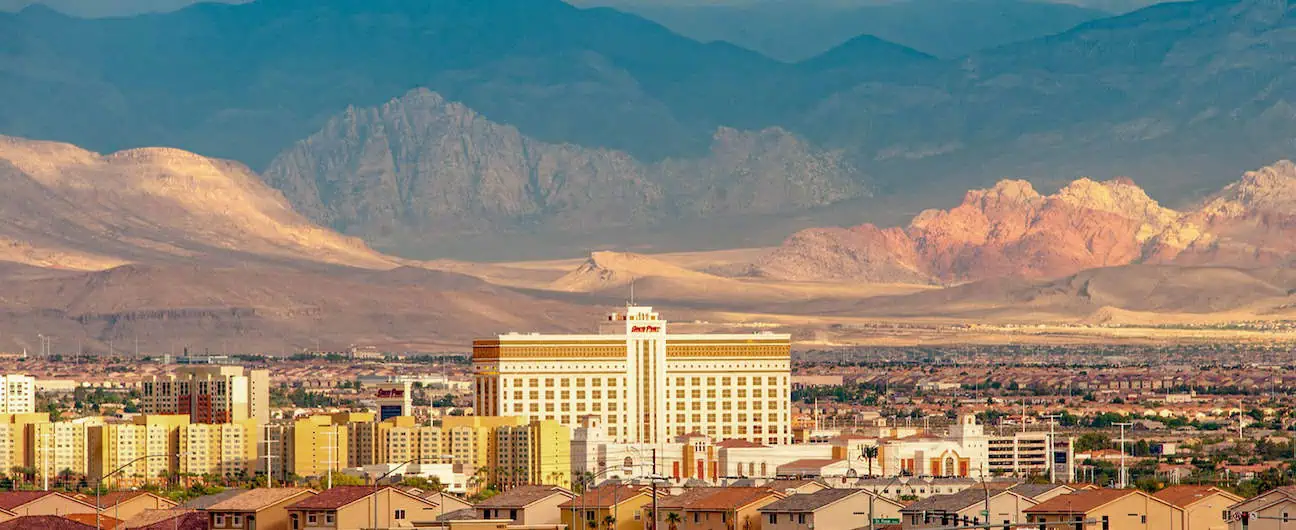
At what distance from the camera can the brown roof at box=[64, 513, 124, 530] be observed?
239 ft

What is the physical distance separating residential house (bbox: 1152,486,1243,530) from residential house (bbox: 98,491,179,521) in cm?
2445

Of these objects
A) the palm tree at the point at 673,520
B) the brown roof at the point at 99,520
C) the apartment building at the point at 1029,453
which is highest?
the brown roof at the point at 99,520

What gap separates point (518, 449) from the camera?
462 ft

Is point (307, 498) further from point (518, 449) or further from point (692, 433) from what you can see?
point (692, 433)

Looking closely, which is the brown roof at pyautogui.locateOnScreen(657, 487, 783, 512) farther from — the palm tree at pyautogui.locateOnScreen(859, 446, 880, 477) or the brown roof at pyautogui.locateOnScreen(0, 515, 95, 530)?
the palm tree at pyautogui.locateOnScreen(859, 446, 880, 477)

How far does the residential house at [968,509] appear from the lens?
70312 millimetres

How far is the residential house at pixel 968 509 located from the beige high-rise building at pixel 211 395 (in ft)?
344

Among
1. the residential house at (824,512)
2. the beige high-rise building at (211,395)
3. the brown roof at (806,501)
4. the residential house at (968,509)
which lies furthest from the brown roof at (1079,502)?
the beige high-rise building at (211,395)

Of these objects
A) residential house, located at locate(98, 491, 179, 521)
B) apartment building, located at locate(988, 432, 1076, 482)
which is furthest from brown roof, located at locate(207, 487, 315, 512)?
apartment building, located at locate(988, 432, 1076, 482)

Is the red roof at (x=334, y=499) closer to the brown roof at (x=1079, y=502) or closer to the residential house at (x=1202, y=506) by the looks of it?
the brown roof at (x=1079, y=502)

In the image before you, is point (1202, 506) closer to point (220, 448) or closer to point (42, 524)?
point (42, 524)

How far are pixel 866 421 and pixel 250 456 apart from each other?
50477mm

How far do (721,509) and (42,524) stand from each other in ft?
49.8

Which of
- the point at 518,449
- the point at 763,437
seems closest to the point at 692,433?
the point at 763,437
